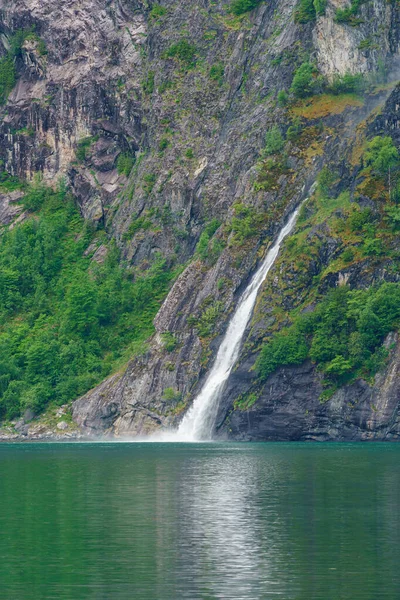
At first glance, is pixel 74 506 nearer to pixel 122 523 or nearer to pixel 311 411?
pixel 122 523

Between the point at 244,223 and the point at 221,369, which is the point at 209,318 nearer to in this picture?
the point at 221,369

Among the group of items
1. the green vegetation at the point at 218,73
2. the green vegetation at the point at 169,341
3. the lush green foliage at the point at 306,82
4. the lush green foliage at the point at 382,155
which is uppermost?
the green vegetation at the point at 218,73

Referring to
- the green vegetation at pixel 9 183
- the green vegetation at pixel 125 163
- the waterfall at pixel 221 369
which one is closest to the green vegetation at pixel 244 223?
the waterfall at pixel 221 369

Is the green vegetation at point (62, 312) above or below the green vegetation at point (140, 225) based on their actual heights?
below

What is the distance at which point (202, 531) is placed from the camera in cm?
4553

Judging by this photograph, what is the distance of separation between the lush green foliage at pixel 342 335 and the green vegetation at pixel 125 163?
49.2 metres

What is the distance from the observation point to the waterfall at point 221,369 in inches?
4476

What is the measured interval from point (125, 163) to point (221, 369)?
47.1 metres

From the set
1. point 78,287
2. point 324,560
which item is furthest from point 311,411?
point 324,560

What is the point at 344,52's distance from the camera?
133000 millimetres

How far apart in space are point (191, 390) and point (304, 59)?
4205 cm

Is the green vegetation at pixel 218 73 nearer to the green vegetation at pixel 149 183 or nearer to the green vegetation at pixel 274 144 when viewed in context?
the green vegetation at pixel 149 183

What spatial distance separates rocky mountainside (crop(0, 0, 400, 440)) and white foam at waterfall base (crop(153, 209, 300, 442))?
1.17m

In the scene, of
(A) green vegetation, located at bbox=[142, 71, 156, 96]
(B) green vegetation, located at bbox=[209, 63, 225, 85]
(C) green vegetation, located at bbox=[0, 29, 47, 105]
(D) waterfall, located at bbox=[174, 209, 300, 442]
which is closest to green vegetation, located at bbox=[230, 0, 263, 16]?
(B) green vegetation, located at bbox=[209, 63, 225, 85]
